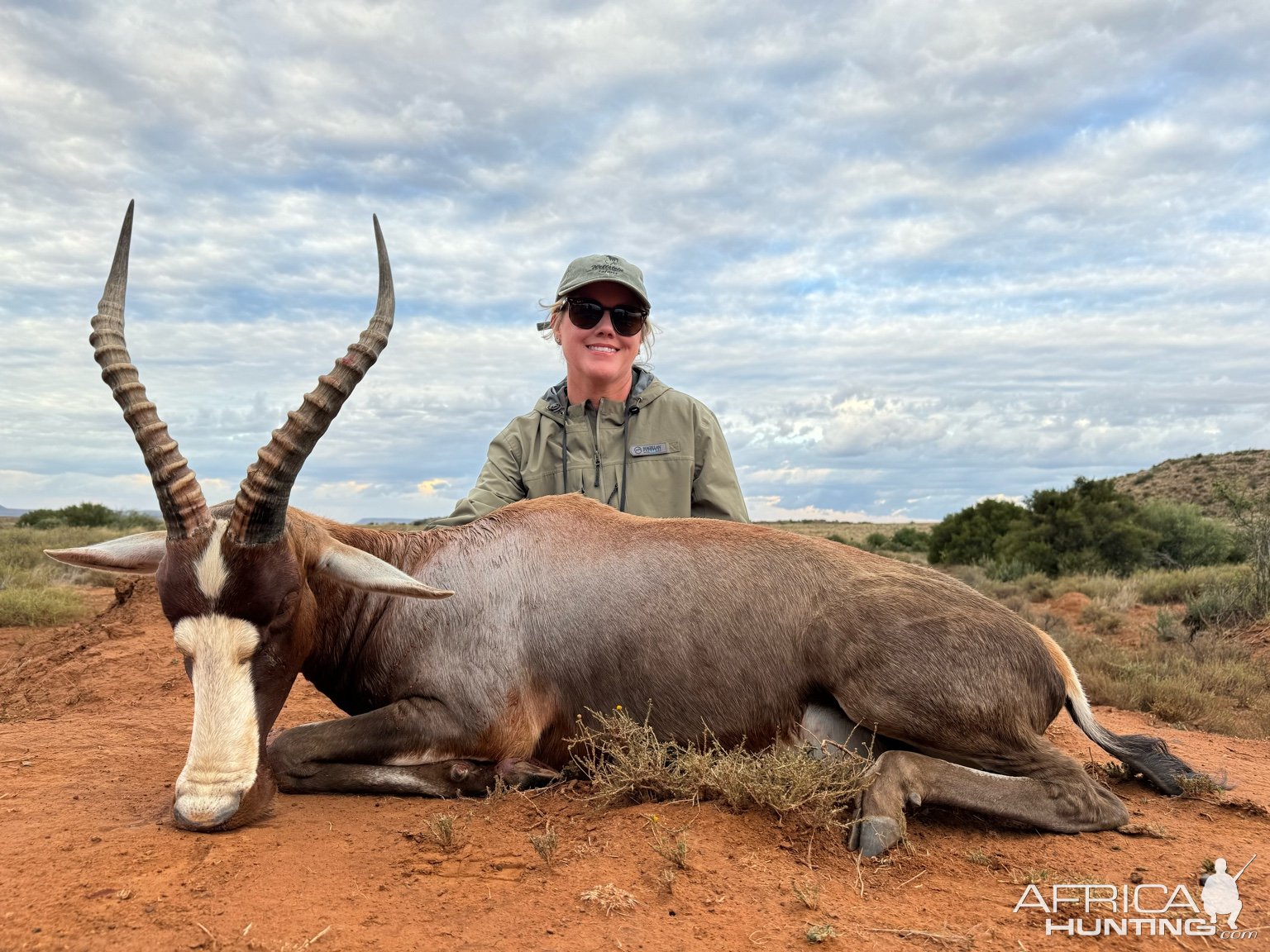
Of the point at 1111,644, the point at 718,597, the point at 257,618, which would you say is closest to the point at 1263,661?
the point at 1111,644

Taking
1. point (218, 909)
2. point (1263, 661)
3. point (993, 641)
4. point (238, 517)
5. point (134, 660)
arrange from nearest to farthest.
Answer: point (218, 909) → point (238, 517) → point (993, 641) → point (134, 660) → point (1263, 661)

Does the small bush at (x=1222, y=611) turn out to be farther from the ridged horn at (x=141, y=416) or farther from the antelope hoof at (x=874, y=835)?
the ridged horn at (x=141, y=416)

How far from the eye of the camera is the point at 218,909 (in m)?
3.16

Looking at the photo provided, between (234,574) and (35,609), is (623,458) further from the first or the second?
(35,609)

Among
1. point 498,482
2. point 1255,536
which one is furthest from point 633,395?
point 1255,536

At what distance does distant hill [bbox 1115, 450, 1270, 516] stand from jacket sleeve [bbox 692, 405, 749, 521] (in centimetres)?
3855

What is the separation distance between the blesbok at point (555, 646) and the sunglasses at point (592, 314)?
2660 millimetres

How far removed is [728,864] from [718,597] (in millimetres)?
1637

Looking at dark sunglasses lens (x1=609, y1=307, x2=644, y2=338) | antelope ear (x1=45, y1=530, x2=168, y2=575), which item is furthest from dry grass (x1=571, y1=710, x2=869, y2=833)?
dark sunglasses lens (x1=609, y1=307, x2=644, y2=338)

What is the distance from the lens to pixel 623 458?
7.62m

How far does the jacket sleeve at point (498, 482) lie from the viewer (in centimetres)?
720

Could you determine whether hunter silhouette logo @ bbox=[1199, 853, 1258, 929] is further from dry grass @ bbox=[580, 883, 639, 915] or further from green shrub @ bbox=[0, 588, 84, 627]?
green shrub @ bbox=[0, 588, 84, 627]

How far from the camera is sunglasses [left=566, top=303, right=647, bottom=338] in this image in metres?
7.58

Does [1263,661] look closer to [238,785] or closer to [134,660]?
[238,785]
